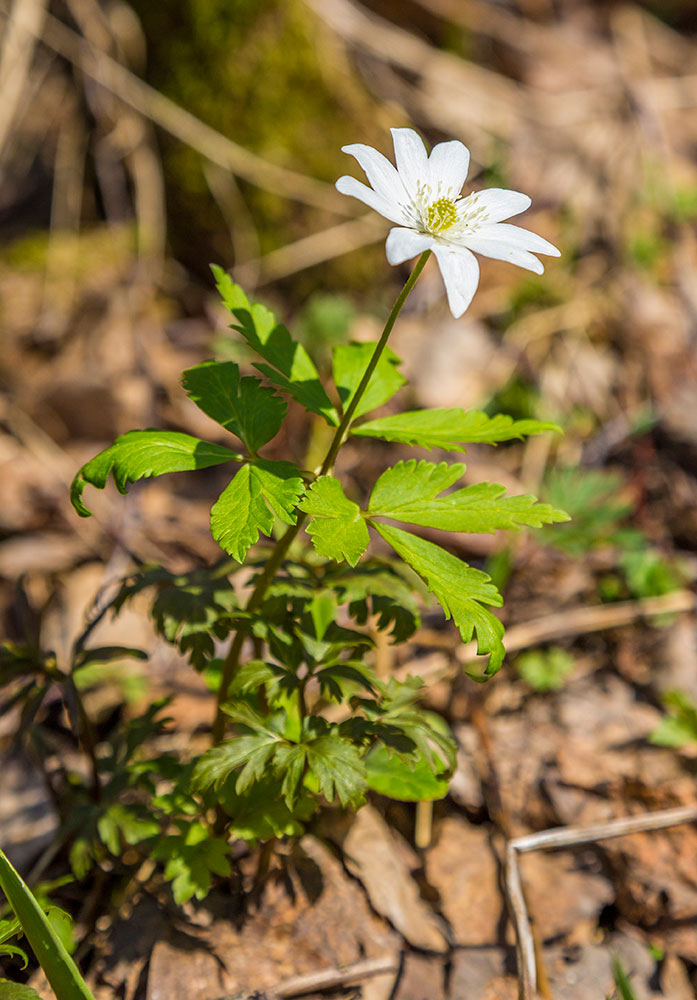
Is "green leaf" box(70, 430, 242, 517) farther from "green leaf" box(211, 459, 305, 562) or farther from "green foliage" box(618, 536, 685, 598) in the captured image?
"green foliage" box(618, 536, 685, 598)

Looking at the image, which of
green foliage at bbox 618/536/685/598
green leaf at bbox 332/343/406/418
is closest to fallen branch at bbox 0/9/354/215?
green foliage at bbox 618/536/685/598

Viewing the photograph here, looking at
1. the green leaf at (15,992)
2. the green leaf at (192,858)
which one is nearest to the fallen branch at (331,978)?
the green leaf at (192,858)

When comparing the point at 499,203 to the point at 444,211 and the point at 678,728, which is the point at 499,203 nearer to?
the point at 444,211

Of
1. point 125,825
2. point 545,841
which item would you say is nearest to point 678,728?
point 545,841

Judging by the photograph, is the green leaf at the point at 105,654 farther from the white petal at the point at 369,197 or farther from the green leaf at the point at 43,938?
the white petal at the point at 369,197

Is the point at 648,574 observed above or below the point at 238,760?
below

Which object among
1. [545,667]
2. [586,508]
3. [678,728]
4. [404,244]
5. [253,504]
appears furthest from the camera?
[586,508]
